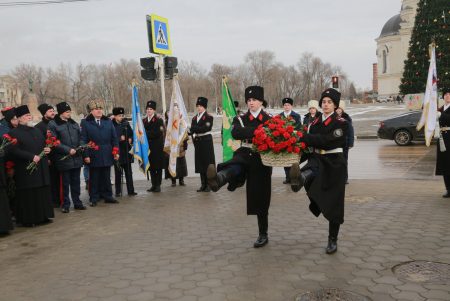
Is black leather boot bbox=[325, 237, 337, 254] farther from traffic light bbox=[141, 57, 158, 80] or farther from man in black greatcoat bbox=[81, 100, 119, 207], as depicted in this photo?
traffic light bbox=[141, 57, 158, 80]

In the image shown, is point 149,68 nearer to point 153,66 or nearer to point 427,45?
point 153,66

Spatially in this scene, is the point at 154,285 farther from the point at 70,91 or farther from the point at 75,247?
the point at 70,91

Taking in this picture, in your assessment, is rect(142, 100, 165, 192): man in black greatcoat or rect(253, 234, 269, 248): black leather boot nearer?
rect(253, 234, 269, 248): black leather boot

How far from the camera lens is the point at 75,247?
21.0 ft

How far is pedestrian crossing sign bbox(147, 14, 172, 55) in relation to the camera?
1263 cm

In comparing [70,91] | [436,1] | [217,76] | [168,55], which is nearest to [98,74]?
[70,91]

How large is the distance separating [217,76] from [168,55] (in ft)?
265

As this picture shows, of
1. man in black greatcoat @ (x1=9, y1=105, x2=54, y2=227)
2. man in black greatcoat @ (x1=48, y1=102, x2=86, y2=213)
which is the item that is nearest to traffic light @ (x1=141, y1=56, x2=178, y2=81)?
man in black greatcoat @ (x1=48, y1=102, x2=86, y2=213)

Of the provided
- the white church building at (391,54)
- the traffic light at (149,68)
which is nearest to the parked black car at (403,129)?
the traffic light at (149,68)

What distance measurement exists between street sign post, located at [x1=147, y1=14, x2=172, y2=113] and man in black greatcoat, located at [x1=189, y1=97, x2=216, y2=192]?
2.97 metres

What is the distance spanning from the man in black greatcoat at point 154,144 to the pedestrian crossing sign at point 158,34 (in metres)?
2.56

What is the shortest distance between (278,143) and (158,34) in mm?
8656

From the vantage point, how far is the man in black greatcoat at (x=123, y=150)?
1045 cm

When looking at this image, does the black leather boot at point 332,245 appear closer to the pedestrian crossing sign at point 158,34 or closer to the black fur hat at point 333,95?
the black fur hat at point 333,95
